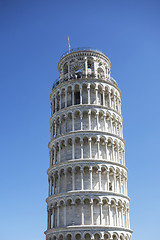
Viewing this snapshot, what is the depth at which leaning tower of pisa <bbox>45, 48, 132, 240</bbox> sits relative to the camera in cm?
3509

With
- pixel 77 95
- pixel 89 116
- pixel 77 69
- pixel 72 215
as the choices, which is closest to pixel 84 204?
pixel 72 215

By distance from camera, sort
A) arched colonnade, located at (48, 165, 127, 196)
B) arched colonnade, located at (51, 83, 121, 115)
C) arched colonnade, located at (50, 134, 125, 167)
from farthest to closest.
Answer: arched colonnade, located at (51, 83, 121, 115) < arched colonnade, located at (50, 134, 125, 167) < arched colonnade, located at (48, 165, 127, 196)

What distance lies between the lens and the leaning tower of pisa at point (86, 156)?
115 ft

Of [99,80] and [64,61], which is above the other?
[64,61]

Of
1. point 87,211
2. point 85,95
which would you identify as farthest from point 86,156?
point 85,95

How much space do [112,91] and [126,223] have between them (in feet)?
60.1

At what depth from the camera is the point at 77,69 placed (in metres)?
45.3

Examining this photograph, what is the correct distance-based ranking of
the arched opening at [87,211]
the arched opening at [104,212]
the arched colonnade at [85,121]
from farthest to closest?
the arched colonnade at [85,121] < the arched opening at [104,212] < the arched opening at [87,211]

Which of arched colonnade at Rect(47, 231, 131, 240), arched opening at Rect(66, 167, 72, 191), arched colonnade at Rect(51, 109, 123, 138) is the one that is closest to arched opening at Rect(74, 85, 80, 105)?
arched colonnade at Rect(51, 109, 123, 138)

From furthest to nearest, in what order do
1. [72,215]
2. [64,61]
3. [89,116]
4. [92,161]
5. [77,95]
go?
[64,61]
[77,95]
[89,116]
[92,161]
[72,215]

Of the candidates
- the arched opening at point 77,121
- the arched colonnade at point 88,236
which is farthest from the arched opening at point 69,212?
the arched opening at point 77,121

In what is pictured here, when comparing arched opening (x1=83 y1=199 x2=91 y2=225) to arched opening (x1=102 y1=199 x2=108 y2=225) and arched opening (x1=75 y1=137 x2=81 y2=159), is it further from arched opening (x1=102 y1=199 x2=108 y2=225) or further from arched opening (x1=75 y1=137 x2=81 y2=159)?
arched opening (x1=75 y1=137 x2=81 y2=159)

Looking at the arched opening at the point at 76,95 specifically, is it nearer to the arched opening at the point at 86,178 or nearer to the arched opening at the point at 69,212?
the arched opening at the point at 86,178

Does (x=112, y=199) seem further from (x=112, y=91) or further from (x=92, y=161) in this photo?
(x=112, y=91)
